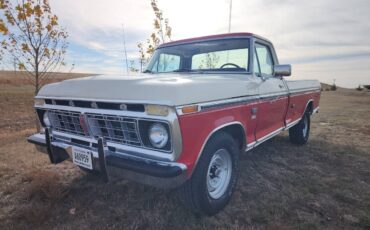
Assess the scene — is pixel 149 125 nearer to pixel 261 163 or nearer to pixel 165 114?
pixel 165 114

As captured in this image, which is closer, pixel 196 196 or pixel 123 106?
pixel 123 106

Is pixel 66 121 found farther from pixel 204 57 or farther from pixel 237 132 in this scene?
pixel 204 57

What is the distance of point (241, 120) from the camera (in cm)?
304

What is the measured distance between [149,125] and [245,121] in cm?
134

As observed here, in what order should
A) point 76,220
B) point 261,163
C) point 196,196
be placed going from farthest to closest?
point 261,163 < point 76,220 < point 196,196

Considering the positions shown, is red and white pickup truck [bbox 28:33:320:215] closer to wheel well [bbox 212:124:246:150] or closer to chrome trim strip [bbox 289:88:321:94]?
wheel well [bbox 212:124:246:150]

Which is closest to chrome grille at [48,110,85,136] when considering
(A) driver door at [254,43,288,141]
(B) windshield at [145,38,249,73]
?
(B) windshield at [145,38,249,73]

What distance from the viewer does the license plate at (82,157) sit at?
8.41 feet

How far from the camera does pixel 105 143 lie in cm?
258

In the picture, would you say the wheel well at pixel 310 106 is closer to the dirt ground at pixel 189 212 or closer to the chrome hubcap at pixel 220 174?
the dirt ground at pixel 189 212

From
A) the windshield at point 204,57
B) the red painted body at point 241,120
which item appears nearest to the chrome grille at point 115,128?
the red painted body at point 241,120

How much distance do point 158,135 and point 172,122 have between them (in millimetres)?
228

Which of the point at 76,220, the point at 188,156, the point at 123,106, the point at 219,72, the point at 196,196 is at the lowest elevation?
the point at 76,220

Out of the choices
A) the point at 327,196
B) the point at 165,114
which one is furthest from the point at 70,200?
the point at 327,196
